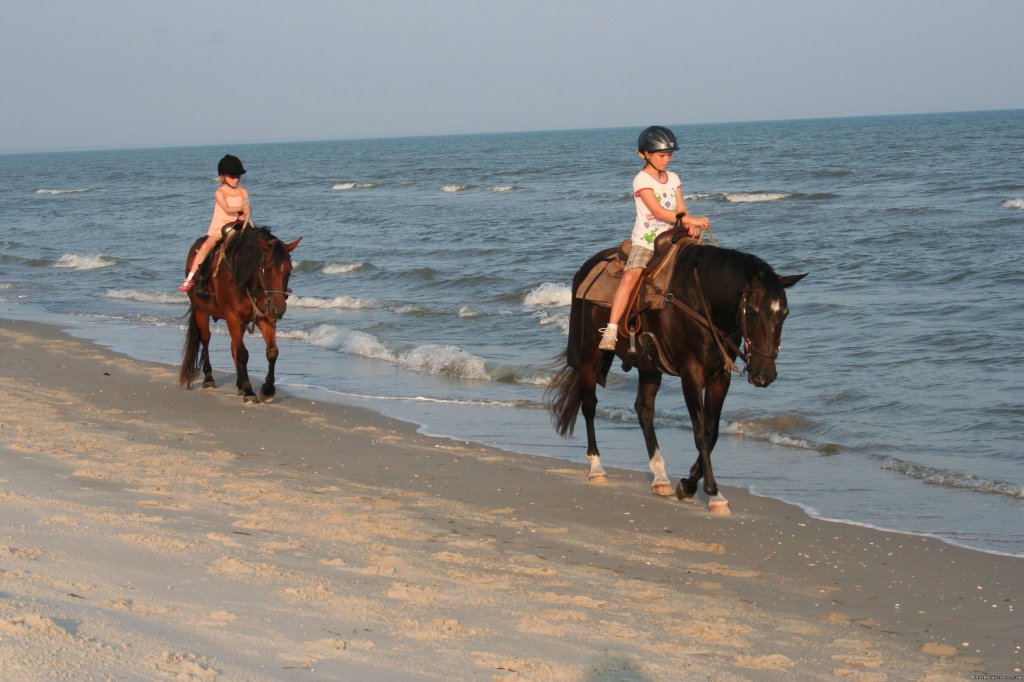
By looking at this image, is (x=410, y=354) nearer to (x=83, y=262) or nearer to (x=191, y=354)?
(x=191, y=354)

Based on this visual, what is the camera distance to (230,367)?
47.8 ft

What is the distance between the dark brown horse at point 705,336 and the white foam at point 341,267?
1847 cm

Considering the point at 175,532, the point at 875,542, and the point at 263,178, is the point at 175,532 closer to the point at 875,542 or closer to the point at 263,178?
the point at 875,542

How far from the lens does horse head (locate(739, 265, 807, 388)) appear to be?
7.14 meters

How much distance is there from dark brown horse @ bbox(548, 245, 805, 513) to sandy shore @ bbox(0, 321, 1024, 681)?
500 mm

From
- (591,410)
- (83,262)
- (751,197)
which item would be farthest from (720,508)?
(751,197)

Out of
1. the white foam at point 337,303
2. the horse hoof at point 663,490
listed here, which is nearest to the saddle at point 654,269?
the horse hoof at point 663,490

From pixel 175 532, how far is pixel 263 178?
75071mm

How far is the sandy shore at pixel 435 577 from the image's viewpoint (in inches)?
166

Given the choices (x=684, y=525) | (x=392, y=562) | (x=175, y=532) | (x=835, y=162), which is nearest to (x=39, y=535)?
(x=175, y=532)

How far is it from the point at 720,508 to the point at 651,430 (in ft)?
2.86

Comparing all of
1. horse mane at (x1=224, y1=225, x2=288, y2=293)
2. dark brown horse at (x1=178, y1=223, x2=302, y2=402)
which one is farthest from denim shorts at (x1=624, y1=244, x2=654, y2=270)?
horse mane at (x1=224, y1=225, x2=288, y2=293)

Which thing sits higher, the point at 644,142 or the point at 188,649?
the point at 644,142

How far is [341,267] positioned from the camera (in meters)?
26.9
